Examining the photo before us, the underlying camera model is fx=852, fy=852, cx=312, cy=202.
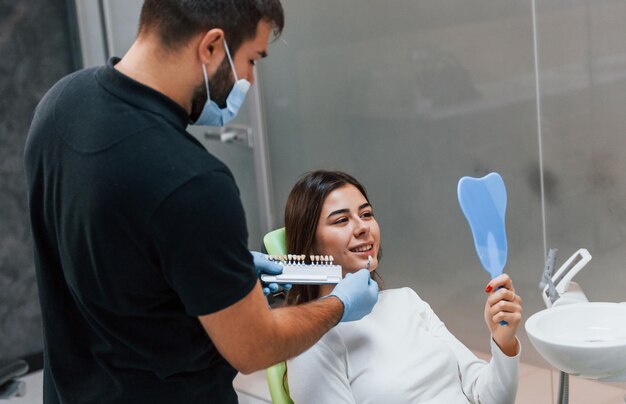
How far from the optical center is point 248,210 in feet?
12.0

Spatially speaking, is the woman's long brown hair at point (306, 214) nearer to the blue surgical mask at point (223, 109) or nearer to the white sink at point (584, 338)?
the white sink at point (584, 338)

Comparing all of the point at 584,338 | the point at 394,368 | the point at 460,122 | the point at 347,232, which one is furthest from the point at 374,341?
the point at 460,122

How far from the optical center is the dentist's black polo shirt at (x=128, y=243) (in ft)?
4.00

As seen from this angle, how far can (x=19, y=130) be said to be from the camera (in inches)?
150

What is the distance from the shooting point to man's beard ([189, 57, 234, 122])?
134 centimetres

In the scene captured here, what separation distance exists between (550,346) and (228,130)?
2159 mm

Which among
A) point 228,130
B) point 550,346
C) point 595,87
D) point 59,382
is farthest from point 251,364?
point 228,130

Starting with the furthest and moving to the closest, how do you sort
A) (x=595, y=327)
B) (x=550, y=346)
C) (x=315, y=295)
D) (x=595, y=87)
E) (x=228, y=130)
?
(x=228, y=130), (x=595, y=87), (x=315, y=295), (x=595, y=327), (x=550, y=346)

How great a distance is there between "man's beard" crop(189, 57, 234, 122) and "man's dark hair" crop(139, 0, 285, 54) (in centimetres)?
4

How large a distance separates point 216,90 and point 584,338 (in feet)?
3.10

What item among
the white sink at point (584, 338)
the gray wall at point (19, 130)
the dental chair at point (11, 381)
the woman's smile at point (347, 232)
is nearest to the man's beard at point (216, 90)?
the woman's smile at point (347, 232)

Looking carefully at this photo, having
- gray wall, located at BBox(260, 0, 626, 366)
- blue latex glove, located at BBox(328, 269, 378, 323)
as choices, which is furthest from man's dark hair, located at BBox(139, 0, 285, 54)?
gray wall, located at BBox(260, 0, 626, 366)

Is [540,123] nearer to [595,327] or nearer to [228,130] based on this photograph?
[595,327]

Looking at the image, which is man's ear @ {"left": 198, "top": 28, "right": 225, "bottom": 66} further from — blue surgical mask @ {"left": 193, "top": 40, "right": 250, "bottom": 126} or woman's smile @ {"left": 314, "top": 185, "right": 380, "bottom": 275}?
woman's smile @ {"left": 314, "top": 185, "right": 380, "bottom": 275}
